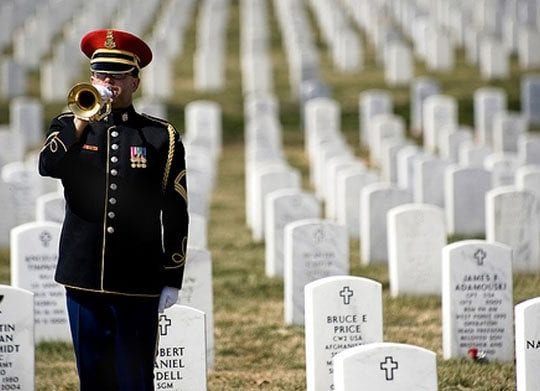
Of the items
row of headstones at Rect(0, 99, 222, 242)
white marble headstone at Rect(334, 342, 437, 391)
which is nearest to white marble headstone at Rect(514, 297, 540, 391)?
white marble headstone at Rect(334, 342, 437, 391)

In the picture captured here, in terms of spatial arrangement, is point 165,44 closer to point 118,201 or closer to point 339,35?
point 339,35

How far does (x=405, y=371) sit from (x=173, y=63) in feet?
76.8

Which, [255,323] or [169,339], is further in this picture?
[255,323]

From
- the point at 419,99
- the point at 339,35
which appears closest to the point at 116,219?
the point at 419,99

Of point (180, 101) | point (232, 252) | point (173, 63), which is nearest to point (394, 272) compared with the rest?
point (232, 252)

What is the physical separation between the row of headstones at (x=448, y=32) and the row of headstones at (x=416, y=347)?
17273mm

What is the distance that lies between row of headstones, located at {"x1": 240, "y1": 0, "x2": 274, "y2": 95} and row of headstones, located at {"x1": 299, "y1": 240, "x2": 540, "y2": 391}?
54.5 ft

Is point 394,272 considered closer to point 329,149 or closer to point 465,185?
point 465,185

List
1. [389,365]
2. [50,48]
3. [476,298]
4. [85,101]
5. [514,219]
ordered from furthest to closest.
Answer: [50,48]
[514,219]
[476,298]
[389,365]
[85,101]

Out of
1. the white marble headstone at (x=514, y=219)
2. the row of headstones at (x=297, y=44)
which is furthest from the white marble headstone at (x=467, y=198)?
the row of headstones at (x=297, y=44)

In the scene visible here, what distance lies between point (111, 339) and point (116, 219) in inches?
20.2

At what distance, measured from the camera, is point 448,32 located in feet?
107

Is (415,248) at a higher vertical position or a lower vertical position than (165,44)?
lower

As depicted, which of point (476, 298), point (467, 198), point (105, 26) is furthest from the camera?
point (105, 26)
